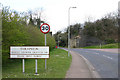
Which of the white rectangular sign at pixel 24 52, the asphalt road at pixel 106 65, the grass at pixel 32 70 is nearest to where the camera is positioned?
the grass at pixel 32 70

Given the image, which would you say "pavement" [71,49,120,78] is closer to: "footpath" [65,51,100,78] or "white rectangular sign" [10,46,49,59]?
"footpath" [65,51,100,78]

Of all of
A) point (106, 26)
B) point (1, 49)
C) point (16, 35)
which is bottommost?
point (1, 49)

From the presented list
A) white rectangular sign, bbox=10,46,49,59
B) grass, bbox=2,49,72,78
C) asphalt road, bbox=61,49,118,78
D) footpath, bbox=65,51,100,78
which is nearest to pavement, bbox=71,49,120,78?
asphalt road, bbox=61,49,118,78

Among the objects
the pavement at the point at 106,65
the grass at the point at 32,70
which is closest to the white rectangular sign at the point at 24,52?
the grass at the point at 32,70

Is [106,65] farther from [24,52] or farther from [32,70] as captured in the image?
[24,52]

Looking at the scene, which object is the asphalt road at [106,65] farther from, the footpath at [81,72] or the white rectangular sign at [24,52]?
the white rectangular sign at [24,52]

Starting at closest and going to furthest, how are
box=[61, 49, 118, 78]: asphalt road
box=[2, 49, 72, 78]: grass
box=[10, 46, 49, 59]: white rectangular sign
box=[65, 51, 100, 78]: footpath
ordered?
box=[2, 49, 72, 78]: grass, box=[10, 46, 49, 59]: white rectangular sign, box=[65, 51, 100, 78]: footpath, box=[61, 49, 118, 78]: asphalt road

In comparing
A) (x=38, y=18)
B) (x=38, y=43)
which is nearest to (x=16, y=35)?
(x=38, y=43)

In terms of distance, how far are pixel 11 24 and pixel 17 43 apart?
1.22m

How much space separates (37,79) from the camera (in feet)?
21.3

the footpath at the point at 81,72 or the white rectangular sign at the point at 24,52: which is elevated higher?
the white rectangular sign at the point at 24,52

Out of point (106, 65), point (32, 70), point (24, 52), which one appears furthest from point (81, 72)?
point (106, 65)

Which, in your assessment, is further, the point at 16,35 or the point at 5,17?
the point at 16,35

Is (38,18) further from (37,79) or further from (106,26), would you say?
(37,79)
